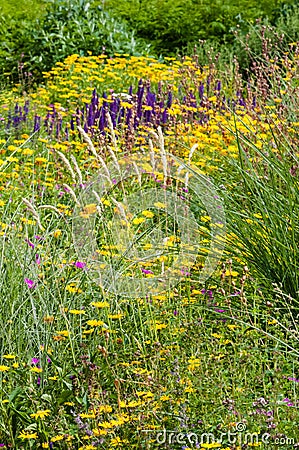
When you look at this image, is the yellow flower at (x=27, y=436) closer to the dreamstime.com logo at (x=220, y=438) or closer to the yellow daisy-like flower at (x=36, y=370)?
the yellow daisy-like flower at (x=36, y=370)

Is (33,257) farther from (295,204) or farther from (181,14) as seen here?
(181,14)

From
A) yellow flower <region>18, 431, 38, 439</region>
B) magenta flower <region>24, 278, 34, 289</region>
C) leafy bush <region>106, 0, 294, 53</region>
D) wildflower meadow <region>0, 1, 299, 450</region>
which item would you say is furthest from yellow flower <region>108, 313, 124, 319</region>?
leafy bush <region>106, 0, 294, 53</region>

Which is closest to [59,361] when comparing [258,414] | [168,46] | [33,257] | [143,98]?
[33,257]

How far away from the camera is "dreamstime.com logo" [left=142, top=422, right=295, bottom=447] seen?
2.64 m

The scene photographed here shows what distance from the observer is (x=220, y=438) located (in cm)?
274

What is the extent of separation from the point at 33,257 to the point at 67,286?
20cm

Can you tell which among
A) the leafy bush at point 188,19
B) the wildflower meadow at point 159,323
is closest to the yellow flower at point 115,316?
the wildflower meadow at point 159,323

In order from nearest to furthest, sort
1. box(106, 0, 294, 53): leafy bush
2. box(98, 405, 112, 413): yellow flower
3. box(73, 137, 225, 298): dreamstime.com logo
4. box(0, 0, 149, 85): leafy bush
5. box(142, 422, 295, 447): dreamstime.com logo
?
box(142, 422, 295, 447): dreamstime.com logo, box(98, 405, 112, 413): yellow flower, box(73, 137, 225, 298): dreamstime.com logo, box(0, 0, 149, 85): leafy bush, box(106, 0, 294, 53): leafy bush

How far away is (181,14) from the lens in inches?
419

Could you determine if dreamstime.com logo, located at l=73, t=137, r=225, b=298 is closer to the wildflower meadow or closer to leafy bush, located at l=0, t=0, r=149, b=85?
the wildflower meadow

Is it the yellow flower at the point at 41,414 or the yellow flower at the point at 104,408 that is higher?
the yellow flower at the point at 104,408

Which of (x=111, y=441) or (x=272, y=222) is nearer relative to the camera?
(x=111, y=441)

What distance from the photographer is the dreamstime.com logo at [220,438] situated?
264 cm

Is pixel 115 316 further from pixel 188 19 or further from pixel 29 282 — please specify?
pixel 188 19
